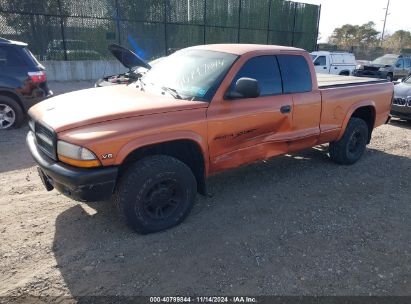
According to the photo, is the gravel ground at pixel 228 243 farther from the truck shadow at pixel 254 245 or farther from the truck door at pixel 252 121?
the truck door at pixel 252 121

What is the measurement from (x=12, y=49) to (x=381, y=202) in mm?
7059

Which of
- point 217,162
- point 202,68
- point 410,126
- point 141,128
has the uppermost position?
point 202,68

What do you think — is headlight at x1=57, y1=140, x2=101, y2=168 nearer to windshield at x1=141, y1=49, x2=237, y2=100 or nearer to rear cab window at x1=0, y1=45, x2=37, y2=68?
windshield at x1=141, y1=49, x2=237, y2=100

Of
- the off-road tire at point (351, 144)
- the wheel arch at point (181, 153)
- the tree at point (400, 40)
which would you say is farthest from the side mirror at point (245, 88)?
the tree at point (400, 40)

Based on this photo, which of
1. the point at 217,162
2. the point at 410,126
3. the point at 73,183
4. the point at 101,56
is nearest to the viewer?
the point at 73,183

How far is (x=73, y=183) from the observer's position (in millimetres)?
3012

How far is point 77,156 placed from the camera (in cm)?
301

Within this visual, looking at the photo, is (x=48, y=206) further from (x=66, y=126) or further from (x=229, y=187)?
(x=229, y=187)

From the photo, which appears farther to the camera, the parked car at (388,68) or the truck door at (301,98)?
the parked car at (388,68)

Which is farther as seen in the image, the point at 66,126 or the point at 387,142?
the point at 387,142

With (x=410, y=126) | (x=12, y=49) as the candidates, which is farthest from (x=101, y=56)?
(x=410, y=126)

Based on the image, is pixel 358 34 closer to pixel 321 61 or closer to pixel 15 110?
pixel 321 61

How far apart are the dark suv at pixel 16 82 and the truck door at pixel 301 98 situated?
5165mm

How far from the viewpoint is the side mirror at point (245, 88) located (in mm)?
3611
